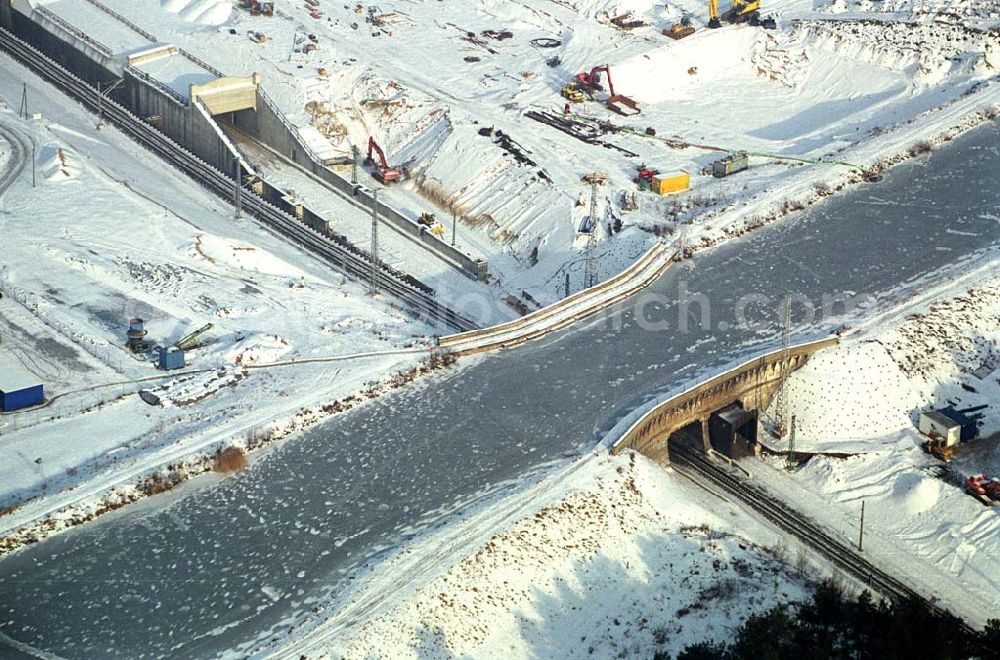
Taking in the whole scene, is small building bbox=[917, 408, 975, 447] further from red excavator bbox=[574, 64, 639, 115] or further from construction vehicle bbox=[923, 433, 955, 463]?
red excavator bbox=[574, 64, 639, 115]

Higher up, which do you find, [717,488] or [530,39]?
[530,39]

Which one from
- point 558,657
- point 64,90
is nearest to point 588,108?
point 64,90

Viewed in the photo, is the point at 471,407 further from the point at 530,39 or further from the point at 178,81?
the point at 530,39

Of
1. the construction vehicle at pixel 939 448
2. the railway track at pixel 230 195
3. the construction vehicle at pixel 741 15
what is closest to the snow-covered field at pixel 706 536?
the construction vehicle at pixel 939 448

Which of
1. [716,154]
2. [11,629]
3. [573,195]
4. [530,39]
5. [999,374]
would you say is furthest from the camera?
[530,39]

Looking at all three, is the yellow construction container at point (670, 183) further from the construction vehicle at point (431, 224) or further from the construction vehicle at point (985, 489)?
the construction vehicle at point (985, 489)

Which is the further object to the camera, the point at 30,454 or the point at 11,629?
the point at 30,454

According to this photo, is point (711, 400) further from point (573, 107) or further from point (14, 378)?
point (573, 107)

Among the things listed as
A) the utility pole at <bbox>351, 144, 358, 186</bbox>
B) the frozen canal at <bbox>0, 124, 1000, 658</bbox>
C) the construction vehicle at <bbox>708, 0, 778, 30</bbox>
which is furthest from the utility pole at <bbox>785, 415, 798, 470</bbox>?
the construction vehicle at <bbox>708, 0, 778, 30</bbox>
